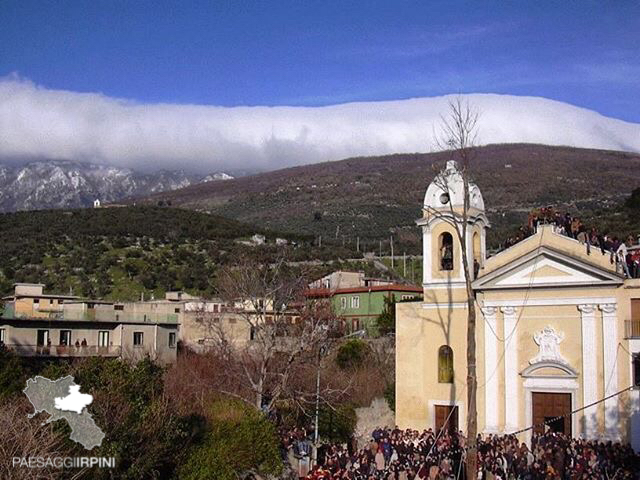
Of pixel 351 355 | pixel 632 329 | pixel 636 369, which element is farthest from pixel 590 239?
pixel 351 355

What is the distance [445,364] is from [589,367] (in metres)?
5.23

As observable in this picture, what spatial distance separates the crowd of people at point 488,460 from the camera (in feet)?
74.5

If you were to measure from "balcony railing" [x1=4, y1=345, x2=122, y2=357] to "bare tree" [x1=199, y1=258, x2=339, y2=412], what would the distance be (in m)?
6.08

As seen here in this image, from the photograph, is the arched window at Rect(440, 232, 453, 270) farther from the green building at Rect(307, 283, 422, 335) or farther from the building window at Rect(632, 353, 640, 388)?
the green building at Rect(307, 283, 422, 335)

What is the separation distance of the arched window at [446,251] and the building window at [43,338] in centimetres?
2115

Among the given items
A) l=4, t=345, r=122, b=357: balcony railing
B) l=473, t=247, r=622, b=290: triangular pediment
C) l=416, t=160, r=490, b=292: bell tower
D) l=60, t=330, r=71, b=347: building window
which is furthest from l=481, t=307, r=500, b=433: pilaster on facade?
l=60, t=330, r=71, b=347: building window

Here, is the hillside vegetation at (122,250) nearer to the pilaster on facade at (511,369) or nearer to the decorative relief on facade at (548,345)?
the pilaster on facade at (511,369)

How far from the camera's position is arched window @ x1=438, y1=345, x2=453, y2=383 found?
30.0 meters

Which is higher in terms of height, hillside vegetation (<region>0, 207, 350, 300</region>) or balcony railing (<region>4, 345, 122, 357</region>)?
hillside vegetation (<region>0, 207, 350, 300</region>)

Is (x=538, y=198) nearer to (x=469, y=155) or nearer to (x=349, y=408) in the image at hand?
(x=349, y=408)

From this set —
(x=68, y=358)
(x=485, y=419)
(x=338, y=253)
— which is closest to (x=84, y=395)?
(x=485, y=419)

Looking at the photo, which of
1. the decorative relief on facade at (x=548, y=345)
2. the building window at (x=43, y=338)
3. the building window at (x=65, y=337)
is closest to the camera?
the decorative relief on facade at (x=548, y=345)

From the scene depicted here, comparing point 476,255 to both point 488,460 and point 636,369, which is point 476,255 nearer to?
point 636,369

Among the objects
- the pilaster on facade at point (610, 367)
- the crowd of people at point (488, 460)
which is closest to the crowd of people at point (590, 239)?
the pilaster on facade at point (610, 367)
